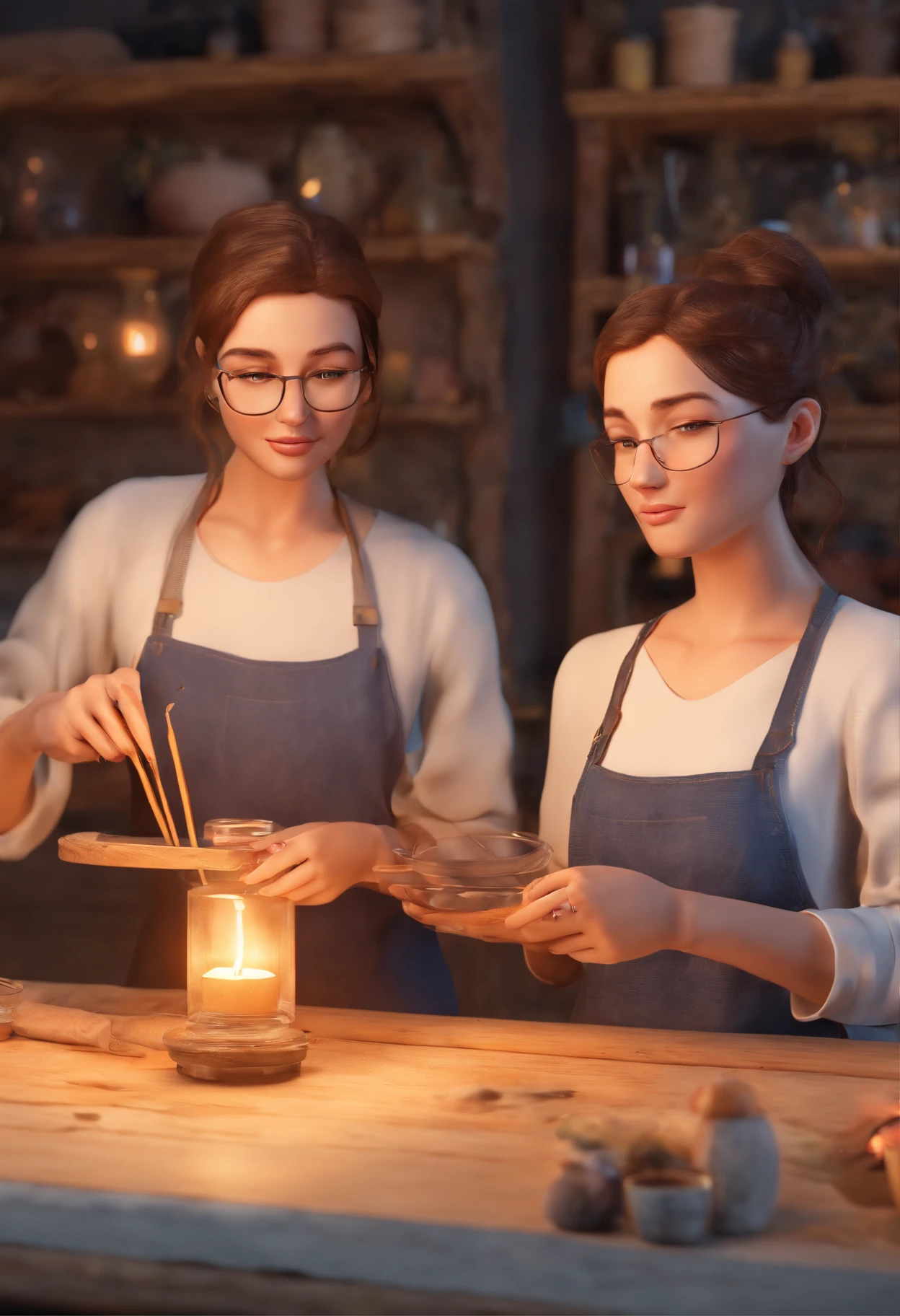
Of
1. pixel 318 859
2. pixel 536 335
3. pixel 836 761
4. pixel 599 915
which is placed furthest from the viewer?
pixel 536 335

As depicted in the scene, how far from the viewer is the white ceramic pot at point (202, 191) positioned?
11.1 feet

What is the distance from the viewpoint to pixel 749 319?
1.68 m

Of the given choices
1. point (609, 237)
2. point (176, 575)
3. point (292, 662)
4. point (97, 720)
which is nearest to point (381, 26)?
point (609, 237)

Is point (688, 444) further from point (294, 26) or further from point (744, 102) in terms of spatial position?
point (294, 26)

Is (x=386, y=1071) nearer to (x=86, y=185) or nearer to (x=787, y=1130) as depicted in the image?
(x=787, y=1130)

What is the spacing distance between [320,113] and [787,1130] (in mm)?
2938

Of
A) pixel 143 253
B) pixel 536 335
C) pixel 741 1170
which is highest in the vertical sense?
pixel 143 253

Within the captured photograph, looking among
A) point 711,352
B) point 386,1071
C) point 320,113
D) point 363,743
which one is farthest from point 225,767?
point 320,113

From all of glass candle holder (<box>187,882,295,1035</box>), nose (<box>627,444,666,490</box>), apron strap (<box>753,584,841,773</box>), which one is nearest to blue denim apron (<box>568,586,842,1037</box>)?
apron strap (<box>753,584,841,773</box>)

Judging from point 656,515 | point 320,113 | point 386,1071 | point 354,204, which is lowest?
point 386,1071

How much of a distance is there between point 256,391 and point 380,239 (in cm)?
165

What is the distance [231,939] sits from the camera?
5.04 feet

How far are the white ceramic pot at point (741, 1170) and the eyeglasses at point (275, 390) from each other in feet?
3.45

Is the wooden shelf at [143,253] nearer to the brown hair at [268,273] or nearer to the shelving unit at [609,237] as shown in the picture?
the shelving unit at [609,237]
